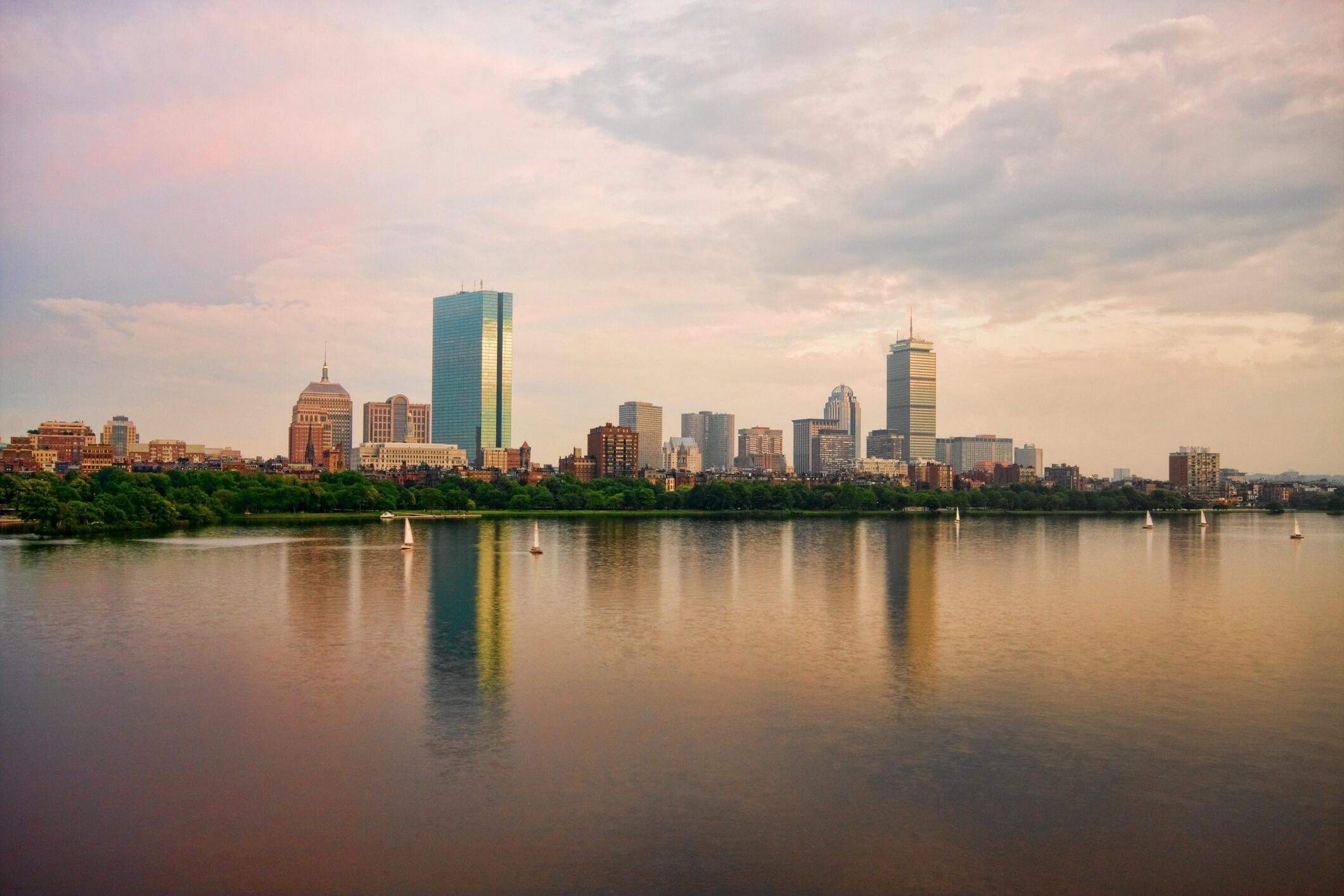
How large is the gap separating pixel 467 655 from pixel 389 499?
11134 cm

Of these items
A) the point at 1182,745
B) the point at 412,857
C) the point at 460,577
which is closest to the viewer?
the point at 412,857

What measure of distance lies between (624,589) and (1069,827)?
35204 millimetres

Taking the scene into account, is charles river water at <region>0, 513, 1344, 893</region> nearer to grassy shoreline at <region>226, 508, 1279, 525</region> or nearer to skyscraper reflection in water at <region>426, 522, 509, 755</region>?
skyscraper reflection in water at <region>426, 522, 509, 755</region>

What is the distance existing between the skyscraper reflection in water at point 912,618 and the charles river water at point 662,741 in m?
0.25

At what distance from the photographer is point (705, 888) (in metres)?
16.3

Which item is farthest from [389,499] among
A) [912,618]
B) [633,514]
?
[912,618]

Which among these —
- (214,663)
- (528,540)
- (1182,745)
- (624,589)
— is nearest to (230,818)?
(214,663)

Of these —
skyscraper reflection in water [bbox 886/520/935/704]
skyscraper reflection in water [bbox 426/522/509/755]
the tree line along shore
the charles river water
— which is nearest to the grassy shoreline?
the tree line along shore

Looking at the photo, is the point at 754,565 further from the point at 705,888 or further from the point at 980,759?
the point at 705,888

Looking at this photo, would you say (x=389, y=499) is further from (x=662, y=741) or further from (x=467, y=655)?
(x=662, y=741)

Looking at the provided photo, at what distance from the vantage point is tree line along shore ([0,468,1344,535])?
95.9m

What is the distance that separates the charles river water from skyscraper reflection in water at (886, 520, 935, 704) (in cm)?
25

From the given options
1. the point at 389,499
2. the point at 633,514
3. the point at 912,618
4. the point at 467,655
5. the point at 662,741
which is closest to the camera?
A: the point at 662,741

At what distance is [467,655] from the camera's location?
34.3m
